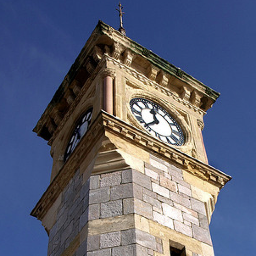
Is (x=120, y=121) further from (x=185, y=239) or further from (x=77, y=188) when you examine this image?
(x=185, y=239)

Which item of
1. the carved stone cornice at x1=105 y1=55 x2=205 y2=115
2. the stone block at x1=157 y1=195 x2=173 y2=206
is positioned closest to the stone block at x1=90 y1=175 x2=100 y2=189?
the stone block at x1=157 y1=195 x2=173 y2=206

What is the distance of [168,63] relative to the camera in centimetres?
1627

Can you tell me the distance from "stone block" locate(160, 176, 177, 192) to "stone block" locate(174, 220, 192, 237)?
92 cm

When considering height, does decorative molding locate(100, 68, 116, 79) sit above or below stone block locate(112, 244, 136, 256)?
above

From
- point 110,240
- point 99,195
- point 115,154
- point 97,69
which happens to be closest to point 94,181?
point 99,195

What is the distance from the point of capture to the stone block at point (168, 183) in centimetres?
1151

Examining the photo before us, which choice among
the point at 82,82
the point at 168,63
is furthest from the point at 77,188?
the point at 168,63

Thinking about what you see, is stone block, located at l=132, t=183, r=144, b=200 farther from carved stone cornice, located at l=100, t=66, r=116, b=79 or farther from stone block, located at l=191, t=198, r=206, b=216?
carved stone cornice, located at l=100, t=66, r=116, b=79

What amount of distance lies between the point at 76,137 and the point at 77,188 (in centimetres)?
278

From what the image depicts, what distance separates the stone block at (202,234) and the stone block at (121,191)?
4.69ft

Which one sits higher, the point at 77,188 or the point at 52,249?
the point at 77,188

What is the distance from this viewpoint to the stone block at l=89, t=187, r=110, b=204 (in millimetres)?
10625

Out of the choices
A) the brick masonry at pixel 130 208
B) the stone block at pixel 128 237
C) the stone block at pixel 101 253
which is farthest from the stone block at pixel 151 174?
the stone block at pixel 101 253

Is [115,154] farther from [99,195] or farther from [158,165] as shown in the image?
[99,195]
